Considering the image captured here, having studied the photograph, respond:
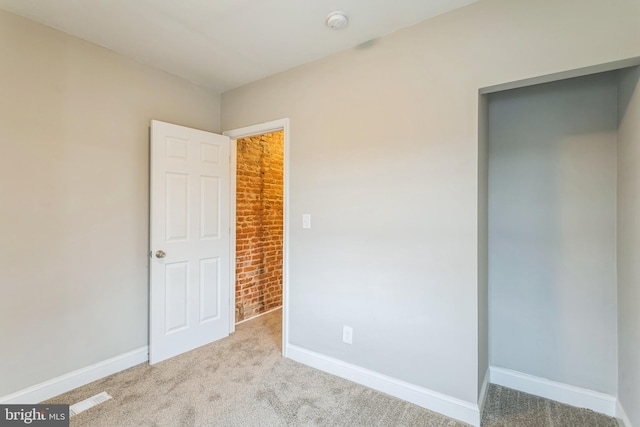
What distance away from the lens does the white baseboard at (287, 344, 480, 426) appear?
1806mm

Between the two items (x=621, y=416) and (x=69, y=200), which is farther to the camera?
(x=69, y=200)

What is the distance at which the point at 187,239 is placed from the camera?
2711mm

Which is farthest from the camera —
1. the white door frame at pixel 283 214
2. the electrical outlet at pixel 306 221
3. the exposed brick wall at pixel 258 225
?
the exposed brick wall at pixel 258 225

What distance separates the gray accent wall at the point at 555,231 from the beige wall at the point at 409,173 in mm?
582

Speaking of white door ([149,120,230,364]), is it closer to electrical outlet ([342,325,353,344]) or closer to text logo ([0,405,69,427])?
text logo ([0,405,69,427])

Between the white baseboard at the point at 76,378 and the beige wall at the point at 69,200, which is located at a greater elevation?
the beige wall at the point at 69,200

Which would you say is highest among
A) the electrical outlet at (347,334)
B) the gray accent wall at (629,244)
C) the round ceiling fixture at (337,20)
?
the round ceiling fixture at (337,20)

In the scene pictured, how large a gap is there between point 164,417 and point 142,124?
2.23 metres

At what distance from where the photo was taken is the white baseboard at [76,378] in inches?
75.5

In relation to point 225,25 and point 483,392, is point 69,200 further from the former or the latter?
point 483,392

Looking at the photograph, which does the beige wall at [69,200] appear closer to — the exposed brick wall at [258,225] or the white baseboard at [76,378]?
the white baseboard at [76,378]

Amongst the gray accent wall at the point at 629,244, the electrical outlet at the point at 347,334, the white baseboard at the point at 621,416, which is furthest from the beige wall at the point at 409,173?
the white baseboard at the point at 621,416

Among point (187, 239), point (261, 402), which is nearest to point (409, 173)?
point (261, 402)

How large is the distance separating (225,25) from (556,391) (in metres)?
3.36
